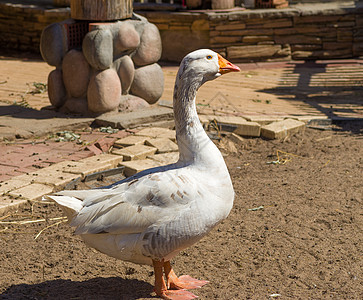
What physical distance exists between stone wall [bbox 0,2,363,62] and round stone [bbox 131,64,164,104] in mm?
4264

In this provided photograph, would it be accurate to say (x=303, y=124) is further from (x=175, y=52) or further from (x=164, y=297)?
(x=175, y=52)

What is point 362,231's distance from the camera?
14.2 ft

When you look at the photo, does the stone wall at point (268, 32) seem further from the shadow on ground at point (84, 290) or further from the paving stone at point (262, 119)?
the shadow on ground at point (84, 290)

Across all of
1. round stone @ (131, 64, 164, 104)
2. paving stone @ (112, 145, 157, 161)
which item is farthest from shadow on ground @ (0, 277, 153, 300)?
round stone @ (131, 64, 164, 104)

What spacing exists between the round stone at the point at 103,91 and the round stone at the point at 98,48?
0.13 m

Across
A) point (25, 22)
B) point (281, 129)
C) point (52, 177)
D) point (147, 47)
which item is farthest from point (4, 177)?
point (25, 22)

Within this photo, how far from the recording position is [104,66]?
275 inches

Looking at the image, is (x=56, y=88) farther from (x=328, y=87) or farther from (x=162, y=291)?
(x=328, y=87)

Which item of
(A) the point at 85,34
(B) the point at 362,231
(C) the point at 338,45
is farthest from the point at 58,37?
(C) the point at 338,45

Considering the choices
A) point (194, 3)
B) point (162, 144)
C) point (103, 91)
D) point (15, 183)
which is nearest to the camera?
point (15, 183)

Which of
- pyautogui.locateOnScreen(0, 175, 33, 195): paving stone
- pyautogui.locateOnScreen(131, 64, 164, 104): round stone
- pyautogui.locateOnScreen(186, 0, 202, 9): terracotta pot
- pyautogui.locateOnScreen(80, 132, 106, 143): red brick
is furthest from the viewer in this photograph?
pyautogui.locateOnScreen(186, 0, 202, 9): terracotta pot

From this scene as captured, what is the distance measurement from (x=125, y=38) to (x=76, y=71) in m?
0.80

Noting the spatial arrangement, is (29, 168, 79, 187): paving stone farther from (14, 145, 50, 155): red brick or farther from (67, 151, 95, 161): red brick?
(14, 145, 50, 155): red brick

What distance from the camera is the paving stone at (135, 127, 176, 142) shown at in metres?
6.49
